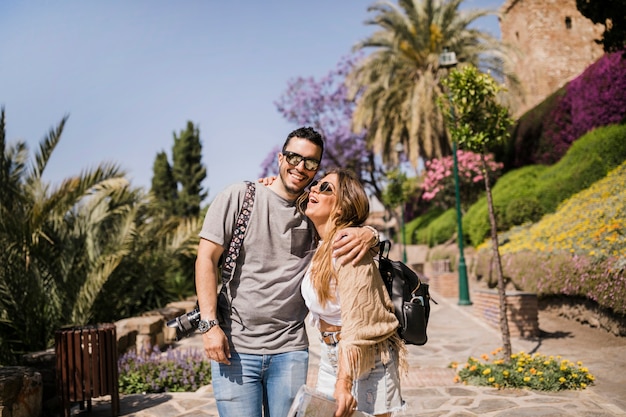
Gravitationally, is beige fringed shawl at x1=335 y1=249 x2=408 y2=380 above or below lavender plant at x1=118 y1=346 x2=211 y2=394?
above

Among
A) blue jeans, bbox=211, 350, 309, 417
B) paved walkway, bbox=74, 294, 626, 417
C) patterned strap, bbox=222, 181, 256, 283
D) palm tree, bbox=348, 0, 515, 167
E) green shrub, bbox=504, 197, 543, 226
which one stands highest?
palm tree, bbox=348, 0, 515, 167

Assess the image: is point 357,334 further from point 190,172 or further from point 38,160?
point 190,172

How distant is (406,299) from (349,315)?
1.08 feet

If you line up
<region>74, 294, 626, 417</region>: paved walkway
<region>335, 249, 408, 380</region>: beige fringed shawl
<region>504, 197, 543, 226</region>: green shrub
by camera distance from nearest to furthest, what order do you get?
<region>335, 249, 408, 380</region>: beige fringed shawl → <region>74, 294, 626, 417</region>: paved walkway → <region>504, 197, 543, 226</region>: green shrub

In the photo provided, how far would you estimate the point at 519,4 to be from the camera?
1228 inches

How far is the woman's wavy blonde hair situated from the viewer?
2158 millimetres

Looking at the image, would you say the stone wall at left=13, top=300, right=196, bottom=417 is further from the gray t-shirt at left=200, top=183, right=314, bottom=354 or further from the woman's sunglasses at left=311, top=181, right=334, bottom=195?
the woman's sunglasses at left=311, top=181, right=334, bottom=195

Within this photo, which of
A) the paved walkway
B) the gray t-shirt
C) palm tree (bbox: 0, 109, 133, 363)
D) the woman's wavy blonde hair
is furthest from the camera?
palm tree (bbox: 0, 109, 133, 363)

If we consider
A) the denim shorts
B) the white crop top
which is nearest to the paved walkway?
the denim shorts

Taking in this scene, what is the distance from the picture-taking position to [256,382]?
7.90ft

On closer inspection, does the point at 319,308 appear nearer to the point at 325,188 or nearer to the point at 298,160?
the point at 325,188

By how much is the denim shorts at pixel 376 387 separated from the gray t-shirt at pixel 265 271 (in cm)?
28

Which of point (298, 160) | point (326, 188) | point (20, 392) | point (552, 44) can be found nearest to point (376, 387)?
point (326, 188)

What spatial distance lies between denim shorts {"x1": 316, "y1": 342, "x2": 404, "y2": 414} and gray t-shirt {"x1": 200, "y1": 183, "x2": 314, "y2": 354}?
Answer: 0.93ft
